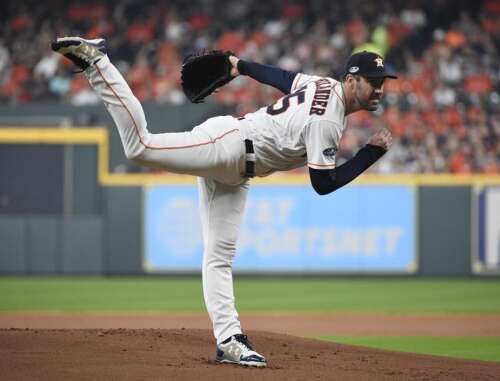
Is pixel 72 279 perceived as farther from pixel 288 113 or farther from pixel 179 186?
pixel 288 113

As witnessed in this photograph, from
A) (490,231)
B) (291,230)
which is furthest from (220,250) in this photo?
(490,231)

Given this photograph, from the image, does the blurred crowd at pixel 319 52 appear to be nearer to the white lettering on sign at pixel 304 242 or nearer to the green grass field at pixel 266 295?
the white lettering on sign at pixel 304 242

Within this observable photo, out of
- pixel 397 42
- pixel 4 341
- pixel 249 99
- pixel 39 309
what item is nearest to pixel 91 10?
pixel 249 99

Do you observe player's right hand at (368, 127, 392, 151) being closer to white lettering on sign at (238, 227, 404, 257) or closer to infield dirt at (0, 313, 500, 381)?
infield dirt at (0, 313, 500, 381)

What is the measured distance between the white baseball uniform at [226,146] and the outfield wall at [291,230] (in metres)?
9.34

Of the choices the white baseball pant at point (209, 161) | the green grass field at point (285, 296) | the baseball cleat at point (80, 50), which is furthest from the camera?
the green grass field at point (285, 296)

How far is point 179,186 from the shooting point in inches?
599

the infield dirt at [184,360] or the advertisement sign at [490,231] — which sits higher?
the advertisement sign at [490,231]

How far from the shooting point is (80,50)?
16.6ft

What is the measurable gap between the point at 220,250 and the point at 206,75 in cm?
108

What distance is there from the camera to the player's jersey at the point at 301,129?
521cm

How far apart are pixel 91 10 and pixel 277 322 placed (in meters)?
Result: 11.9

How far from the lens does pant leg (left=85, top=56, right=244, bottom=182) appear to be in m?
5.14

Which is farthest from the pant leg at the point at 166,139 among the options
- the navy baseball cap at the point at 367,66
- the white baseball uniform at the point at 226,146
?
the navy baseball cap at the point at 367,66
